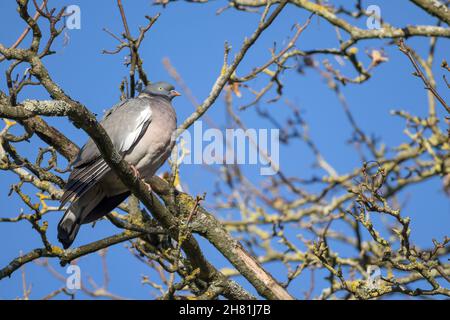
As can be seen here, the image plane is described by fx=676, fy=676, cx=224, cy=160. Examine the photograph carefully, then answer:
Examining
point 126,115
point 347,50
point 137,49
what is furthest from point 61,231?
point 347,50

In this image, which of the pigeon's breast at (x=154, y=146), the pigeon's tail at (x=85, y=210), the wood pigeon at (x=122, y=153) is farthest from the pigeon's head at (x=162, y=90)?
the pigeon's tail at (x=85, y=210)

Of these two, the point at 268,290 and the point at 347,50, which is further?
the point at 347,50

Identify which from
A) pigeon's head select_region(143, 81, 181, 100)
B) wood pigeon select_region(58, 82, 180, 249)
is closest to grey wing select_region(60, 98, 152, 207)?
wood pigeon select_region(58, 82, 180, 249)

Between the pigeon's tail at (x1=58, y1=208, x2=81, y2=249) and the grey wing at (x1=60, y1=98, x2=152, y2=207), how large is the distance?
147 mm

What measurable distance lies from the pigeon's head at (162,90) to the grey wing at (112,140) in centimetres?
59

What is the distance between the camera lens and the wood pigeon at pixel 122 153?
516cm

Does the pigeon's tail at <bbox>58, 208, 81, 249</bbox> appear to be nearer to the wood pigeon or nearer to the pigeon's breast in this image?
the wood pigeon

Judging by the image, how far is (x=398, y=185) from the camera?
23.4 ft

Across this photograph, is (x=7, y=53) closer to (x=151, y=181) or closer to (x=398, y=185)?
(x=151, y=181)

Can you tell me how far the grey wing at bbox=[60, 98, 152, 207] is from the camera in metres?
5.00

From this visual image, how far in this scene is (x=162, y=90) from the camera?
6414 mm

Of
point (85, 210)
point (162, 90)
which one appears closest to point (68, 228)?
point (85, 210)

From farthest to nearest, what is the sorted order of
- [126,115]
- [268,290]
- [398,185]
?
[398,185], [126,115], [268,290]
